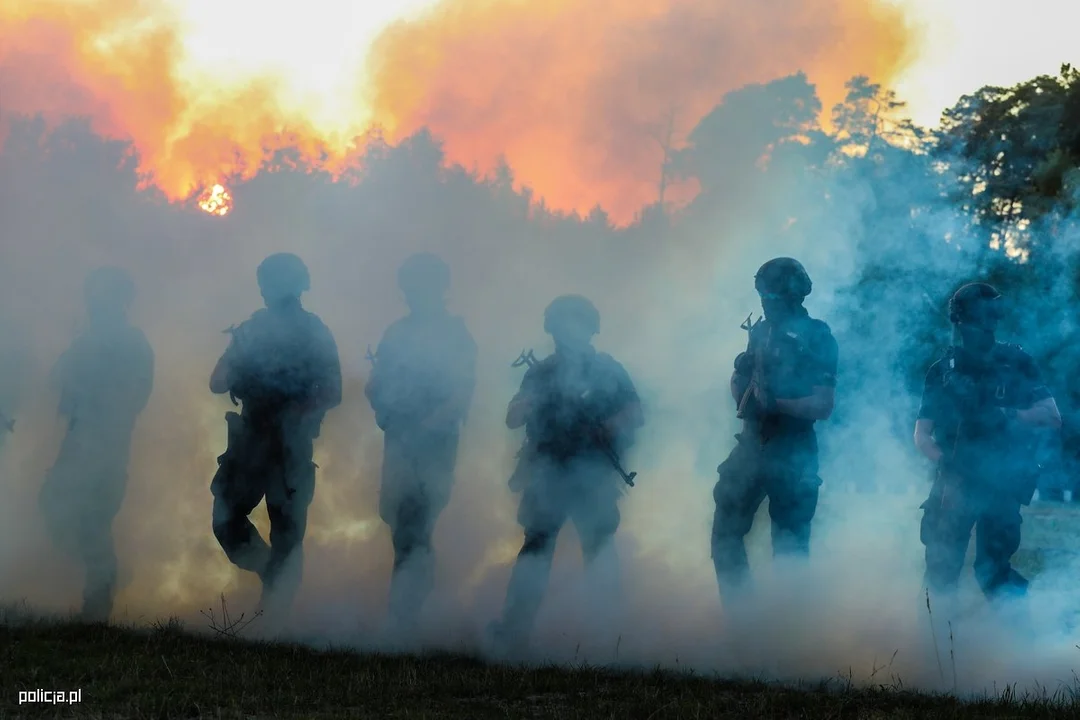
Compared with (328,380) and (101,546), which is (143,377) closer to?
(101,546)

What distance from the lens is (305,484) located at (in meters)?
6.72

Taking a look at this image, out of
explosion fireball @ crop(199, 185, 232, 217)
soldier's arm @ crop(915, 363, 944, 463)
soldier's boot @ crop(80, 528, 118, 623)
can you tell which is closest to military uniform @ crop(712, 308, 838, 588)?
soldier's arm @ crop(915, 363, 944, 463)

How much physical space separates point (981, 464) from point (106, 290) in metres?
4.84

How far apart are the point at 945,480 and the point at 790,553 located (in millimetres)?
784

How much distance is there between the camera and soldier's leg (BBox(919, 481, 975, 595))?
573 centimetres

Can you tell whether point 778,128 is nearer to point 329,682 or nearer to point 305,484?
point 305,484

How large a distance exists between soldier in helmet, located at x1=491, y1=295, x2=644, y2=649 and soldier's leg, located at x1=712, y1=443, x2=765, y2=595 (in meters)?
0.57

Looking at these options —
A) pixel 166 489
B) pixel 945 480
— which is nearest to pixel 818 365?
pixel 945 480

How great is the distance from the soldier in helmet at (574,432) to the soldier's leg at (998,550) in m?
1.72

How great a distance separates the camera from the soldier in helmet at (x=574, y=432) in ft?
20.8

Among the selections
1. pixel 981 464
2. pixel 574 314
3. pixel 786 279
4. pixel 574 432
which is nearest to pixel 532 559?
pixel 574 432

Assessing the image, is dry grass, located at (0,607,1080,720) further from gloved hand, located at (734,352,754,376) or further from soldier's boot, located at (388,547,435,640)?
gloved hand, located at (734,352,754,376)

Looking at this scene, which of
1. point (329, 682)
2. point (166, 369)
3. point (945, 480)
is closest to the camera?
point (329, 682)

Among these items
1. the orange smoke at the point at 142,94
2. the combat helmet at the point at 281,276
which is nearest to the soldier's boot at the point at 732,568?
the combat helmet at the point at 281,276
